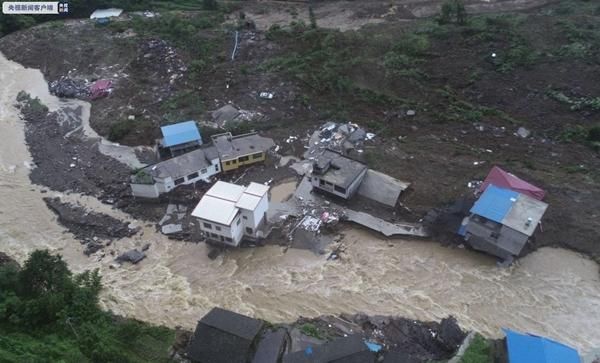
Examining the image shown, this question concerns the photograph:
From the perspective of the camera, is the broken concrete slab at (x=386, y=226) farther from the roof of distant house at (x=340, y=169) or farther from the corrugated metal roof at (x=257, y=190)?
the corrugated metal roof at (x=257, y=190)

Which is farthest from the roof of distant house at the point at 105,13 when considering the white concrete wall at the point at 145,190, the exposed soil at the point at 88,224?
the white concrete wall at the point at 145,190

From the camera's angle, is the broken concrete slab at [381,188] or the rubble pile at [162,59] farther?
the rubble pile at [162,59]

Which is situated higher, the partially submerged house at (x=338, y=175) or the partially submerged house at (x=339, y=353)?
the partially submerged house at (x=338, y=175)

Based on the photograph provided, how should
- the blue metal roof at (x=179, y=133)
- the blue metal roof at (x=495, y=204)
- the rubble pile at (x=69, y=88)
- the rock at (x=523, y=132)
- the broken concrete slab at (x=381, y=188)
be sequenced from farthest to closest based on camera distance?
the rubble pile at (x=69, y=88), the rock at (x=523, y=132), the blue metal roof at (x=179, y=133), the broken concrete slab at (x=381, y=188), the blue metal roof at (x=495, y=204)

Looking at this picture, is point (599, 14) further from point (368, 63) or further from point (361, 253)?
point (361, 253)

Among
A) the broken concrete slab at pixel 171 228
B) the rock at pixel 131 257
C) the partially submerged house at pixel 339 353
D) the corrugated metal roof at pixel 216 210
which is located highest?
the corrugated metal roof at pixel 216 210

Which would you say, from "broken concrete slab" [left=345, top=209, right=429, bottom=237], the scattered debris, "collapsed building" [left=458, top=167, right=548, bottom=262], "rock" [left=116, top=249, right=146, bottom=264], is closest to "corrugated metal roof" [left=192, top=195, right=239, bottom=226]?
"rock" [left=116, top=249, right=146, bottom=264]

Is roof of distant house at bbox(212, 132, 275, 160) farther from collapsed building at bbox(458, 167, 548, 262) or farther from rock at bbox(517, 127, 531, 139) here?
rock at bbox(517, 127, 531, 139)

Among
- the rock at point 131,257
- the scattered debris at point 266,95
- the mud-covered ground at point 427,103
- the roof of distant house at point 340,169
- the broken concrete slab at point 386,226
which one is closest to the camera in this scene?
the rock at point 131,257
